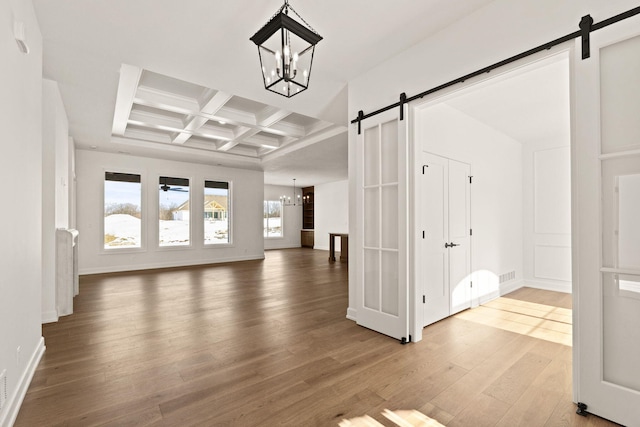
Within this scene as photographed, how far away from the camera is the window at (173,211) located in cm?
822

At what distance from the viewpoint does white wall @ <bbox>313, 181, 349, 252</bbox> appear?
12.3 meters

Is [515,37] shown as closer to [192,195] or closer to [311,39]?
[311,39]

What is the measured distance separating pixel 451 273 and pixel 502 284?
1763 millimetres

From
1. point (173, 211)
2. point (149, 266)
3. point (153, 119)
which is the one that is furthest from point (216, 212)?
point (153, 119)

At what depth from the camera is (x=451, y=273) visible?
405 cm

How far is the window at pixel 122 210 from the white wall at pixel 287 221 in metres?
6.06

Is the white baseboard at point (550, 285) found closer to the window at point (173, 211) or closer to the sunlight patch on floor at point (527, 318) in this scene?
the sunlight patch on floor at point (527, 318)

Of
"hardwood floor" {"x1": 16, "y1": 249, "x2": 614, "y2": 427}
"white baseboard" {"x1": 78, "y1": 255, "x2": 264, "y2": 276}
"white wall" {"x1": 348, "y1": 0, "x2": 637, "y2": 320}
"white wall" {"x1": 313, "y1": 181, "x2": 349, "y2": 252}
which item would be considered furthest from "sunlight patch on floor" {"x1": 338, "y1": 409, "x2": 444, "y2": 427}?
"white wall" {"x1": 313, "y1": 181, "x2": 349, "y2": 252}

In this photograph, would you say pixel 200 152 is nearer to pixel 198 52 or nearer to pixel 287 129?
pixel 287 129

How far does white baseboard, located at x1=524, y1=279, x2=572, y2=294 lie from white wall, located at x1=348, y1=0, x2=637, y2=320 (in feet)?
14.7

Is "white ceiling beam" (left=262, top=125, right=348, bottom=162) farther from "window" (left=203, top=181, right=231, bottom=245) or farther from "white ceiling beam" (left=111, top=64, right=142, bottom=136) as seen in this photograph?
"white ceiling beam" (left=111, top=64, right=142, bottom=136)

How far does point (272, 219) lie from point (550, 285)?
10.5 meters

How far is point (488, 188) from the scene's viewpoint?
4.86 metres

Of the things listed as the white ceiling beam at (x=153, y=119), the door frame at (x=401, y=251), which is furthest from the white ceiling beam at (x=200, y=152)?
the door frame at (x=401, y=251)
